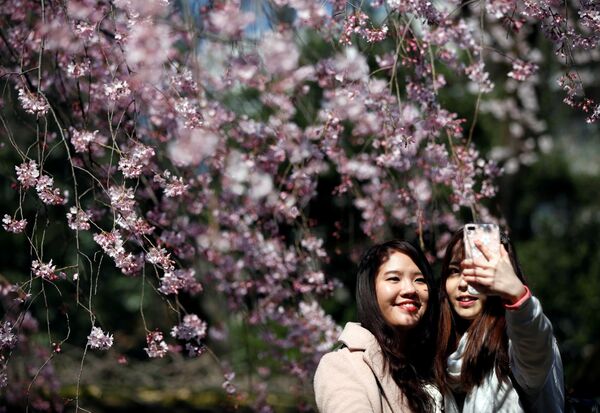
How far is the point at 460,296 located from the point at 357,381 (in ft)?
1.24

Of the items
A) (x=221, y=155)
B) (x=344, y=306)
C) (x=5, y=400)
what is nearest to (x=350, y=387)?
(x=221, y=155)

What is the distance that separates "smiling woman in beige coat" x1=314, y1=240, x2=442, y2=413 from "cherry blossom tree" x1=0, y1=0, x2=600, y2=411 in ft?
2.05

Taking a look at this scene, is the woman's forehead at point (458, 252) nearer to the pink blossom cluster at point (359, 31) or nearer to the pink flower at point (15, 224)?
the pink blossom cluster at point (359, 31)

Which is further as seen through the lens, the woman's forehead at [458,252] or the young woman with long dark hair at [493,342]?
the woman's forehead at [458,252]

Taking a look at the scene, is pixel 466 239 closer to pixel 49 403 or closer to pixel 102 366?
pixel 49 403

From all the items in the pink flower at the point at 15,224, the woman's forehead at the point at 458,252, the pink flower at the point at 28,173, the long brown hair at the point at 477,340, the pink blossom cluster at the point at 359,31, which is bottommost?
the long brown hair at the point at 477,340

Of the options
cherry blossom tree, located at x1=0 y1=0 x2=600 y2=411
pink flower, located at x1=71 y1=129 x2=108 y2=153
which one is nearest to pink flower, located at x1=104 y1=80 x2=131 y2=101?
cherry blossom tree, located at x1=0 y1=0 x2=600 y2=411

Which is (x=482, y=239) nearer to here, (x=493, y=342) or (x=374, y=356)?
(x=493, y=342)

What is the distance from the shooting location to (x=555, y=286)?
7.38 m

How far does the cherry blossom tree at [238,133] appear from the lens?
2.54 metres

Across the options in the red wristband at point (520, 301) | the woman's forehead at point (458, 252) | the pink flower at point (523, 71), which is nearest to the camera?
the red wristband at point (520, 301)

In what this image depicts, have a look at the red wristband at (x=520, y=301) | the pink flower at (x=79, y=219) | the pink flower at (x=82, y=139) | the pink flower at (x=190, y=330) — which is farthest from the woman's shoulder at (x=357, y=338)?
the pink flower at (x=82, y=139)

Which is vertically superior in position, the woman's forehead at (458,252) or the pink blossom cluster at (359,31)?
the pink blossom cluster at (359,31)

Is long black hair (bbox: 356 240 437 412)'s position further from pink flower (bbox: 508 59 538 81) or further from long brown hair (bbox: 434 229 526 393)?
pink flower (bbox: 508 59 538 81)
